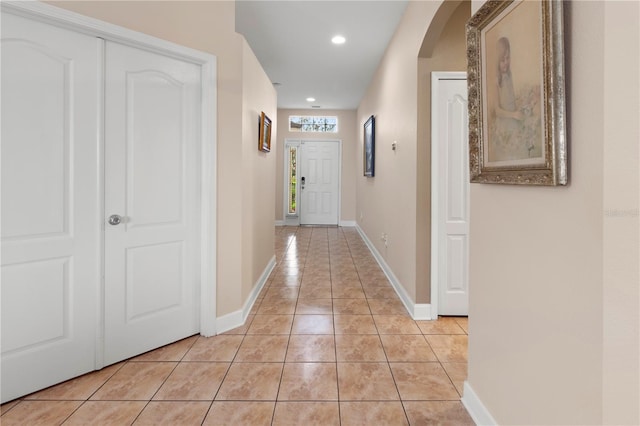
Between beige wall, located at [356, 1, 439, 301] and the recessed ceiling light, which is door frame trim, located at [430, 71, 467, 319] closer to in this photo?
beige wall, located at [356, 1, 439, 301]

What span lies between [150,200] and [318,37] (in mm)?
2749

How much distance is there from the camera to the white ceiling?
3.22m

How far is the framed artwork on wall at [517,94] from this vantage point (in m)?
1.03

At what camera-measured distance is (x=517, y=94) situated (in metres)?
1.20

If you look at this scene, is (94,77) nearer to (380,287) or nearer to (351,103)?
(380,287)

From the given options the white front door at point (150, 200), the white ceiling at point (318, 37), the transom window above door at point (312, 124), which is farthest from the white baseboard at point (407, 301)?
the transom window above door at point (312, 124)

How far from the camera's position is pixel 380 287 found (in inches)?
144

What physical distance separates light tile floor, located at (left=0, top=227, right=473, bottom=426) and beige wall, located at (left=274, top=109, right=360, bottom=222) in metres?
5.24

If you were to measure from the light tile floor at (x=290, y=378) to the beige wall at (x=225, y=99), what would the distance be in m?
0.44

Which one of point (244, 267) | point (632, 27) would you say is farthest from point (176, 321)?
point (632, 27)

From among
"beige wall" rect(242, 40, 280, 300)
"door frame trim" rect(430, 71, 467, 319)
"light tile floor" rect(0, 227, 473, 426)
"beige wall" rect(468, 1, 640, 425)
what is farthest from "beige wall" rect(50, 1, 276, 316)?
"beige wall" rect(468, 1, 640, 425)

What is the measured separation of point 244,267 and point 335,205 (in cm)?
554

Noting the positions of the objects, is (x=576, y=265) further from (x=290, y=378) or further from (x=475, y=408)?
(x=290, y=378)

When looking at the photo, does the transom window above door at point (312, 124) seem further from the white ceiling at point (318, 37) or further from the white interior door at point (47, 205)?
the white interior door at point (47, 205)
